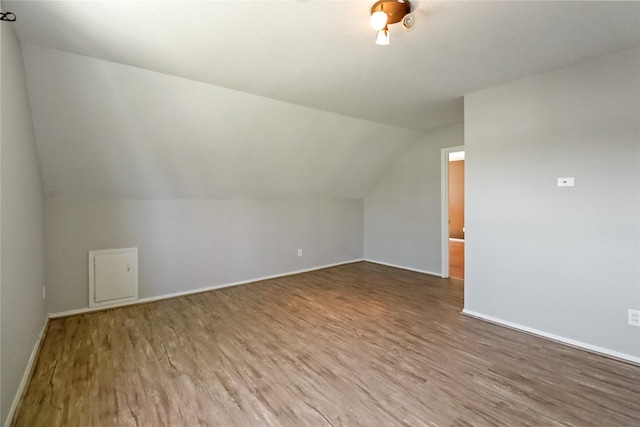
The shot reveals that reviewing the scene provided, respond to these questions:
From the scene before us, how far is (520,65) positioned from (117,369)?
13.2 ft

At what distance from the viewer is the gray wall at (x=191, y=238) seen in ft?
10.9

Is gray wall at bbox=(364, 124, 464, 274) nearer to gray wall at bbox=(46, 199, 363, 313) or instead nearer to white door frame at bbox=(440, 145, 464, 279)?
white door frame at bbox=(440, 145, 464, 279)

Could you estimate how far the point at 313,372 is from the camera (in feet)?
7.38

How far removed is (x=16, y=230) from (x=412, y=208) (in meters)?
4.85

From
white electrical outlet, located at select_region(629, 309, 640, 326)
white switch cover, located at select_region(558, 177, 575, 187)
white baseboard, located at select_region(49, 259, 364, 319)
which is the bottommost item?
white baseboard, located at select_region(49, 259, 364, 319)

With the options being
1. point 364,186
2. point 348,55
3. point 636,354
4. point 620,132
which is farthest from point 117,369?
point 364,186

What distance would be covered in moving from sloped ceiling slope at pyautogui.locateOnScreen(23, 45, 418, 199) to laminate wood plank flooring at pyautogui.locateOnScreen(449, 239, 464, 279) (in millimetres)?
2421

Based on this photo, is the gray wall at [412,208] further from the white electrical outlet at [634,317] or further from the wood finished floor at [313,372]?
the white electrical outlet at [634,317]

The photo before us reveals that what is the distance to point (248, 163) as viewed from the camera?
13.4 ft

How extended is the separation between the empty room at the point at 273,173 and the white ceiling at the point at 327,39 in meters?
0.02

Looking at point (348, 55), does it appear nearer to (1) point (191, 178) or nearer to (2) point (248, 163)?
(2) point (248, 163)

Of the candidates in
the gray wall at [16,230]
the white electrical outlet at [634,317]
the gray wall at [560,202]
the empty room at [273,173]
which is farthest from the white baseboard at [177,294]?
the white electrical outlet at [634,317]

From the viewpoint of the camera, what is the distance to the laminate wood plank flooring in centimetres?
504

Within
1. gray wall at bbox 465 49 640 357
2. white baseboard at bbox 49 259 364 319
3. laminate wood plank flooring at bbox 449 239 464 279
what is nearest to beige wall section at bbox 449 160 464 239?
laminate wood plank flooring at bbox 449 239 464 279
